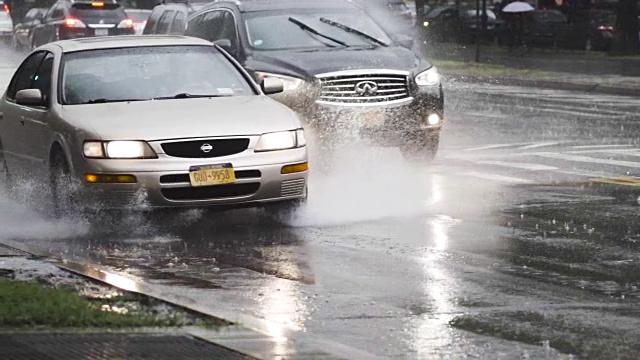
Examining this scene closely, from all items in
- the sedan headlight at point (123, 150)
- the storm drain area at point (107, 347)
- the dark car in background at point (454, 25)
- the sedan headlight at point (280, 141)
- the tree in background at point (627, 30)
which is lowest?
the dark car in background at point (454, 25)

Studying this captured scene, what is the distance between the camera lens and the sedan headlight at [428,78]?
52.6ft

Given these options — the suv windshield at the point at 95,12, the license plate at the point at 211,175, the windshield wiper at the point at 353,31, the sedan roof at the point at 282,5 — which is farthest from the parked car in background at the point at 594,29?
the license plate at the point at 211,175

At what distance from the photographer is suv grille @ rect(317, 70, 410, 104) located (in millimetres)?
15719

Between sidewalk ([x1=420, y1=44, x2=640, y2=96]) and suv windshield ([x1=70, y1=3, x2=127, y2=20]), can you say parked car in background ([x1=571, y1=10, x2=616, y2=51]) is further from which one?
suv windshield ([x1=70, y1=3, x2=127, y2=20])

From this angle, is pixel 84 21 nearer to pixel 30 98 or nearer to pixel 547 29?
pixel 547 29

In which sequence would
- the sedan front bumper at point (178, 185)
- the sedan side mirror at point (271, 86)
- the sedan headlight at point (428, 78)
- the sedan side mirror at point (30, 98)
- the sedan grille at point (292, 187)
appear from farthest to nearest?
the sedan headlight at point (428, 78), the sedan side mirror at point (271, 86), the sedan side mirror at point (30, 98), the sedan grille at point (292, 187), the sedan front bumper at point (178, 185)

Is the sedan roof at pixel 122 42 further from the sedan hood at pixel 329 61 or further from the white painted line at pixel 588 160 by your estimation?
the white painted line at pixel 588 160

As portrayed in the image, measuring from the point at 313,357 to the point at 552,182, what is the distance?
8094 millimetres

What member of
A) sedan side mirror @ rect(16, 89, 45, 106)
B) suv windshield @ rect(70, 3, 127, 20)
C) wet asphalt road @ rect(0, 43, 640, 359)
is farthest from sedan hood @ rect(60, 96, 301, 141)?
suv windshield @ rect(70, 3, 127, 20)

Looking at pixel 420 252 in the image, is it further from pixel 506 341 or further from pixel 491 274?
pixel 506 341

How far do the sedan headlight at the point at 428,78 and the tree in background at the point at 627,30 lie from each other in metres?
29.8

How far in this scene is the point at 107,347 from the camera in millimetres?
6766

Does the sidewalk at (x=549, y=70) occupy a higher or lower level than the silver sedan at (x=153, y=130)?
lower

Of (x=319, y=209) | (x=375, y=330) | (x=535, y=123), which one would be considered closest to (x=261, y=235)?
(x=319, y=209)
